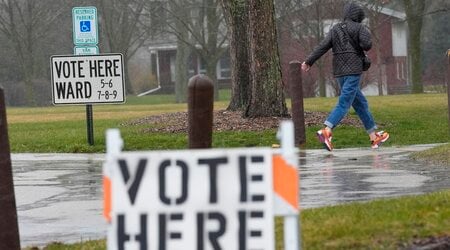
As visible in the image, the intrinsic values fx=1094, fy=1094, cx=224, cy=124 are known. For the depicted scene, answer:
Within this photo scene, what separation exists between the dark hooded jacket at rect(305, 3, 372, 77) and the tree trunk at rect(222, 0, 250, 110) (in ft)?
28.2

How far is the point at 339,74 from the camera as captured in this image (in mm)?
14039

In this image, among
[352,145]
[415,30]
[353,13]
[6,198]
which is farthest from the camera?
A: [415,30]

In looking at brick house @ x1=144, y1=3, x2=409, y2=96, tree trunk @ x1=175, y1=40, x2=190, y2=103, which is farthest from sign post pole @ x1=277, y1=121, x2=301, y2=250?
tree trunk @ x1=175, y1=40, x2=190, y2=103

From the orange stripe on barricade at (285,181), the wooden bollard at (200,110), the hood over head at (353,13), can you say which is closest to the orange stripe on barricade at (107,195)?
the orange stripe on barricade at (285,181)

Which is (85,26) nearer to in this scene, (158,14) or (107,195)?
(107,195)

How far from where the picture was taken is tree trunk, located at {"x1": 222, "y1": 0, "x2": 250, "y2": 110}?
22.9 metres

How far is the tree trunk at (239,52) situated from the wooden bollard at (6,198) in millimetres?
15285

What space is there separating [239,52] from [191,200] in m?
18.2

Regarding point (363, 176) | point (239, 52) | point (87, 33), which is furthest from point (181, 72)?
point (363, 176)

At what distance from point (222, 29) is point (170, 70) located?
22121mm

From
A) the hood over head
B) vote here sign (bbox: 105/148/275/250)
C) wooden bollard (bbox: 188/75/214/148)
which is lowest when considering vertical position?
vote here sign (bbox: 105/148/275/250)

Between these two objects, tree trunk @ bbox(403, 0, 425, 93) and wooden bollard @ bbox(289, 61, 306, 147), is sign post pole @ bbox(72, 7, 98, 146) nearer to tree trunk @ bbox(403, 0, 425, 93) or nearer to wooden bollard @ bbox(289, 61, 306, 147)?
wooden bollard @ bbox(289, 61, 306, 147)

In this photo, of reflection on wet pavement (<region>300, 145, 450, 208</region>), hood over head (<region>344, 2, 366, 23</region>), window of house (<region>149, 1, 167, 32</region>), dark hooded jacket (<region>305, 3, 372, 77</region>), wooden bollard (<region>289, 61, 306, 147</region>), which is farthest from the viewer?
window of house (<region>149, 1, 167, 32</region>)

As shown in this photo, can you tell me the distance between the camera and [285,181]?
533 centimetres
